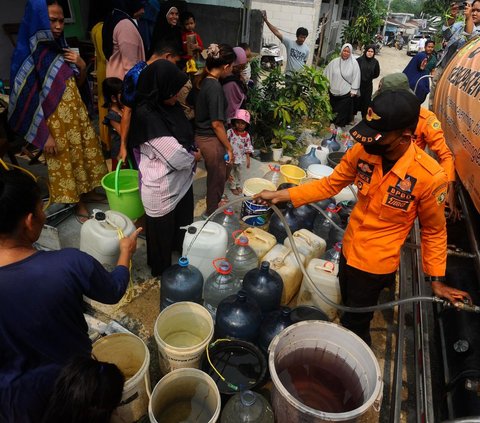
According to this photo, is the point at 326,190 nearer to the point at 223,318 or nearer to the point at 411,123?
the point at 411,123

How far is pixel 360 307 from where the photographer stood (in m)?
2.80

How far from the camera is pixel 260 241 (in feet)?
12.3

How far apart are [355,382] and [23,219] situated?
225 centimetres

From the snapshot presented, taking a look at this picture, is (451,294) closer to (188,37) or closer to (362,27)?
(188,37)

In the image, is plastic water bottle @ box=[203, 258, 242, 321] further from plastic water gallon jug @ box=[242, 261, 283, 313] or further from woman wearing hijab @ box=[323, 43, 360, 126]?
woman wearing hijab @ box=[323, 43, 360, 126]

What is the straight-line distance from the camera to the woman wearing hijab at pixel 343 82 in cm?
805

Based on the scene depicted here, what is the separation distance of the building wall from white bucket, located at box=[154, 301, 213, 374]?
13.1 m

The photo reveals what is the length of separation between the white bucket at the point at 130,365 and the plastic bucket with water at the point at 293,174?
3.23 m

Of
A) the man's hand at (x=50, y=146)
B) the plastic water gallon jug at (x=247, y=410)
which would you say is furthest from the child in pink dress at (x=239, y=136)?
the plastic water gallon jug at (x=247, y=410)

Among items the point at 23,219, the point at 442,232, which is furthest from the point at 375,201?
the point at 23,219

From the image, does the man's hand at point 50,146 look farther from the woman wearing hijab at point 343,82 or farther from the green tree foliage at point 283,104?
the woman wearing hijab at point 343,82

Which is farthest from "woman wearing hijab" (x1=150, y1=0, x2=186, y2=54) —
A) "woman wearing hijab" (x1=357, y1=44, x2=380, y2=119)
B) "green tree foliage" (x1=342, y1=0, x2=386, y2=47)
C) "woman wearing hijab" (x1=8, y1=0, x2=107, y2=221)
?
"green tree foliage" (x1=342, y1=0, x2=386, y2=47)

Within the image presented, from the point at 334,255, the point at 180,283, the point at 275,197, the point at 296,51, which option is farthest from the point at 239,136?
the point at 296,51

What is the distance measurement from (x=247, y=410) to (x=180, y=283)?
122cm
